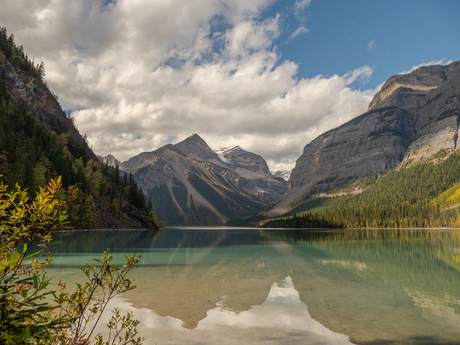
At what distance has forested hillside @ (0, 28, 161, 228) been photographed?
241 ft

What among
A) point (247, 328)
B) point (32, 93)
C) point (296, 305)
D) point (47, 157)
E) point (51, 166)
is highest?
point (32, 93)

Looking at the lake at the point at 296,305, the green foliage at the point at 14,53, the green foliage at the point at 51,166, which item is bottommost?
the lake at the point at 296,305

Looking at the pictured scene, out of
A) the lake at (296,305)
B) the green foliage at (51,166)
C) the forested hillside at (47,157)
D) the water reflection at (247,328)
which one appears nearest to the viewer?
the water reflection at (247,328)

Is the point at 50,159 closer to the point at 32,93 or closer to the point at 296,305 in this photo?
the point at 32,93

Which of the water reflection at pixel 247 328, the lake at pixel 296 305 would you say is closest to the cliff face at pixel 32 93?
the lake at pixel 296 305

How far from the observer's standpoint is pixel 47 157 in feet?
308

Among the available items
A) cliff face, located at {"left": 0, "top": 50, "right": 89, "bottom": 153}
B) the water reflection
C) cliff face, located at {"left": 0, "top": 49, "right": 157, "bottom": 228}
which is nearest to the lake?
the water reflection

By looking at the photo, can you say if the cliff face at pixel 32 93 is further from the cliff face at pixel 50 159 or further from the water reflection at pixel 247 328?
the water reflection at pixel 247 328

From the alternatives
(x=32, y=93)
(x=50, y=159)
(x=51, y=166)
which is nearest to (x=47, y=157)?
(x=51, y=166)

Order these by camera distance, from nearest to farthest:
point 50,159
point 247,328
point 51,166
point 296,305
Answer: point 247,328 < point 296,305 < point 51,166 < point 50,159

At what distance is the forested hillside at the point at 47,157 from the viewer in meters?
73.6

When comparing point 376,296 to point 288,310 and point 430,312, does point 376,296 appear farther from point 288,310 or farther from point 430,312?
point 288,310

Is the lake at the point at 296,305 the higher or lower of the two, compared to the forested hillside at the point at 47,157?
lower

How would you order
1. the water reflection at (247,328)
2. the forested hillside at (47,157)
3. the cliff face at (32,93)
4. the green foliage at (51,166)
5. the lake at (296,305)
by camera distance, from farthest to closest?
1. the cliff face at (32,93)
2. the forested hillside at (47,157)
3. the green foliage at (51,166)
4. the lake at (296,305)
5. the water reflection at (247,328)
